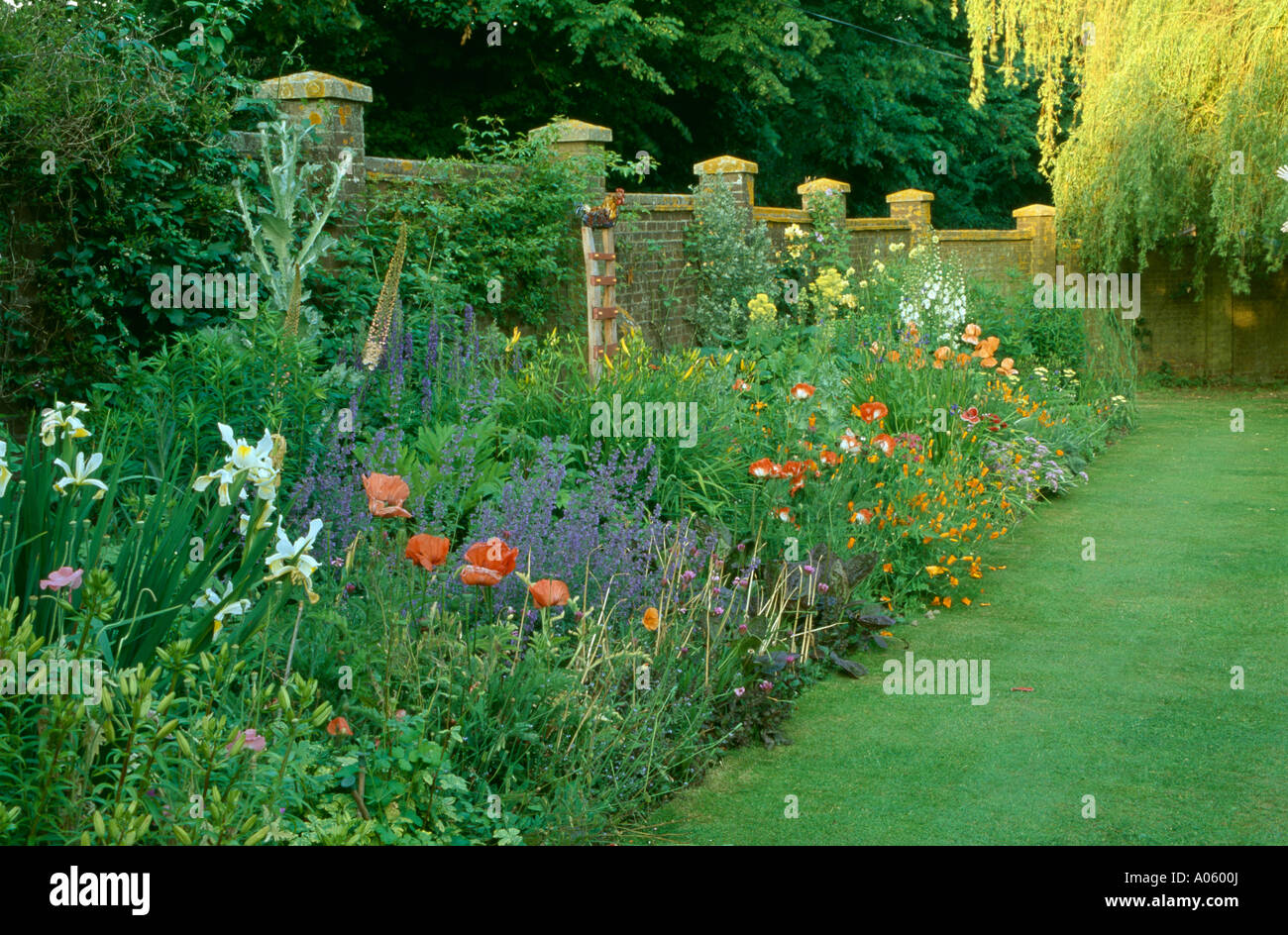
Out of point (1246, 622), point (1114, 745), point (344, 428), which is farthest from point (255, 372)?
point (1246, 622)

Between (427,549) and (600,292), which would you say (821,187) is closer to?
(600,292)

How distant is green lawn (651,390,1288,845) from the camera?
139 inches

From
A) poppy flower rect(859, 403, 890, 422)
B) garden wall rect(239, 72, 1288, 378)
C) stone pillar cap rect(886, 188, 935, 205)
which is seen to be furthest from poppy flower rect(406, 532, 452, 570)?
stone pillar cap rect(886, 188, 935, 205)

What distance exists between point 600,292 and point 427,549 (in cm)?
497

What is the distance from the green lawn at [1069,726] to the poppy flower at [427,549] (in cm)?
110

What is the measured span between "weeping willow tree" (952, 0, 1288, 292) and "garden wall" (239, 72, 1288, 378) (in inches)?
33.8

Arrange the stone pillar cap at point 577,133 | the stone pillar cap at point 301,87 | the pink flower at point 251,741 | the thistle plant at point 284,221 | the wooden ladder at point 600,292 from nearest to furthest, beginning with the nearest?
the pink flower at point 251,741 < the thistle plant at point 284,221 < the stone pillar cap at point 301,87 < the wooden ladder at point 600,292 < the stone pillar cap at point 577,133

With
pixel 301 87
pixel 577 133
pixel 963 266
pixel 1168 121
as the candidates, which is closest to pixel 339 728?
pixel 301 87

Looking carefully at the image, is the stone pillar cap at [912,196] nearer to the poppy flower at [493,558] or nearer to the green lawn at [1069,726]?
the green lawn at [1069,726]

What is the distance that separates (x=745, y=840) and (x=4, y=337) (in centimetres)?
396

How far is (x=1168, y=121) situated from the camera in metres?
13.7

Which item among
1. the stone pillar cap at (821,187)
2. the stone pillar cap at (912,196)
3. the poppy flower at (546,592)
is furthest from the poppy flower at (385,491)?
the stone pillar cap at (912,196)

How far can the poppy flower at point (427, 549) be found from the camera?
322 cm

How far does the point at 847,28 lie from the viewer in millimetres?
22312
